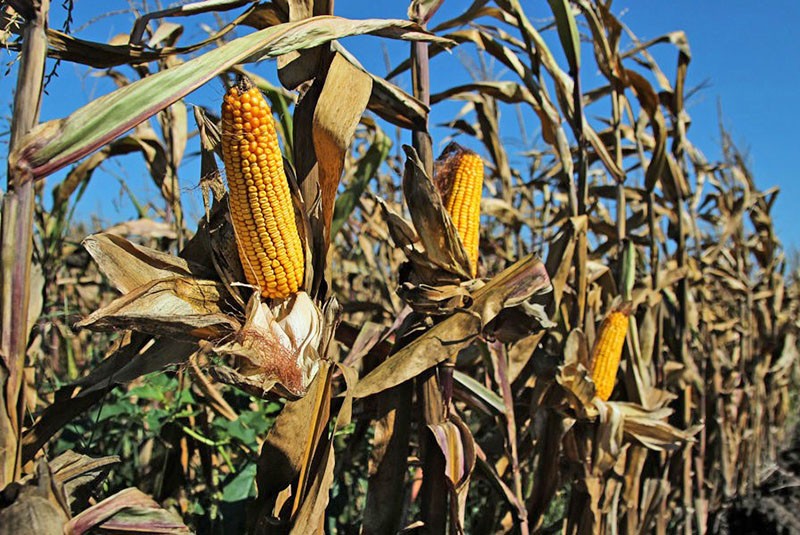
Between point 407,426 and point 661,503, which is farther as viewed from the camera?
point 661,503

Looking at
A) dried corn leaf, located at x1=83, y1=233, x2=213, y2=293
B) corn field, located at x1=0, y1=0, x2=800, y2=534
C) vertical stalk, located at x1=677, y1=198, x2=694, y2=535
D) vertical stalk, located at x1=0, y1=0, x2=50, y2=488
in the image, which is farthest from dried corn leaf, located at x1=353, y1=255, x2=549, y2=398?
vertical stalk, located at x1=677, y1=198, x2=694, y2=535

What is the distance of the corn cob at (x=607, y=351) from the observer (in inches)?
91.0

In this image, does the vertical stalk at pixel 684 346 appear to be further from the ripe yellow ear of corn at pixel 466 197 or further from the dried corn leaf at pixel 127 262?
the dried corn leaf at pixel 127 262

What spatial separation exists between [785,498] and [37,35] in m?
4.93

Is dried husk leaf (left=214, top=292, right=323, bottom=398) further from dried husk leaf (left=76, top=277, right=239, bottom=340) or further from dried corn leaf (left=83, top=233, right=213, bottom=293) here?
dried corn leaf (left=83, top=233, right=213, bottom=293)

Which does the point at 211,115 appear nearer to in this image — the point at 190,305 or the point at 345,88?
the point at 345,88

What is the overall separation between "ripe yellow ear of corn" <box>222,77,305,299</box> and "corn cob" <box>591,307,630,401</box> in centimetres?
129

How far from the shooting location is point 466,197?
1777 millimetres

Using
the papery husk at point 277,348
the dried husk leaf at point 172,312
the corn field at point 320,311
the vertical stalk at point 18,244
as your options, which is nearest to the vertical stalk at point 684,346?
the corn field at point 320,311

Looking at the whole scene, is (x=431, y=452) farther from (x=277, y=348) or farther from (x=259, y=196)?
(x=259, y=196)

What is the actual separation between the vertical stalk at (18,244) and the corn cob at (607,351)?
1833mm

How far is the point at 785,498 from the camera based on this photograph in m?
4.32

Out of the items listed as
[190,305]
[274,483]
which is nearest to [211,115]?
[190,305]

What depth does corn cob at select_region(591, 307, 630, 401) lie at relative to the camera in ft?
7.59
